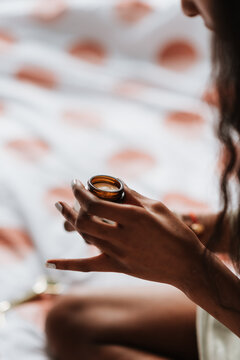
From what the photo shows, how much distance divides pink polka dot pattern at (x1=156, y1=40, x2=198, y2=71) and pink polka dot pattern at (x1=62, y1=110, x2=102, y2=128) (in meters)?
0.36

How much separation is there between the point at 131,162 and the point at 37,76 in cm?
50

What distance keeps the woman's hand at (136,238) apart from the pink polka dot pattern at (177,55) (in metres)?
1.14

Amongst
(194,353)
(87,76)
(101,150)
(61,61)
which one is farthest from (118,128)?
(194,353)

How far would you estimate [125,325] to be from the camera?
2.89ft

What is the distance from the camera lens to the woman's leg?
87 centimetres

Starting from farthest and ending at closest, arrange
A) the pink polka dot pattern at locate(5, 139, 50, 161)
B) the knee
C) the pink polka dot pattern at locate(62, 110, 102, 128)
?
the pink polka dot pattern at locate(62, 110, 102, 128) < the pink polka dot pattern at locate(5, 139, 50, 161) < the knee

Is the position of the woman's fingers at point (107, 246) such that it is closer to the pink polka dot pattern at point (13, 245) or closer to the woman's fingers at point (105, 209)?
the woman's fingers at point (105, 209)

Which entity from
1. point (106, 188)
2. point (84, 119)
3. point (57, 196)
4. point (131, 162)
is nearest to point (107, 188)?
point (106, 188)

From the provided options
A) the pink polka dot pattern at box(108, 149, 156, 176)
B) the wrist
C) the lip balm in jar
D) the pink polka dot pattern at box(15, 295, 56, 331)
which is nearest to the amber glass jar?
the lip balm in jar

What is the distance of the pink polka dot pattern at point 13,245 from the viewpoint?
3.52ft

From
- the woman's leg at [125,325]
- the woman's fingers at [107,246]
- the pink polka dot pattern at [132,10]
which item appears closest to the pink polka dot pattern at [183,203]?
the woman's leg at [125,325]

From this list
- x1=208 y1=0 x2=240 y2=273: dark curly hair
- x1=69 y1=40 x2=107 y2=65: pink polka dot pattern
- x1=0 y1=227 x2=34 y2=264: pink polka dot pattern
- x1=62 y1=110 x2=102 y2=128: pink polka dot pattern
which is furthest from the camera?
x1=69 y1=40 x2=107 y2=65: pink polka dot pattern

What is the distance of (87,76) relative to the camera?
5.46ft

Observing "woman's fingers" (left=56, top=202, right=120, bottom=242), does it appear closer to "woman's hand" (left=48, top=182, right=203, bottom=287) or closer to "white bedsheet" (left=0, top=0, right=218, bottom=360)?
"woman's hand" (left=48, top=182, right=203, bottom=287)
